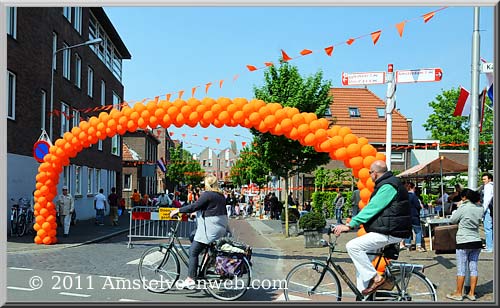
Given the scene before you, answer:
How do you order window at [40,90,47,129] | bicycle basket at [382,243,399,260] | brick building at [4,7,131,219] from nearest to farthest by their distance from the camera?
bicycle basket at [382,243,399,260], brick building at [4,7,131,219], window at [40,90,47,129]

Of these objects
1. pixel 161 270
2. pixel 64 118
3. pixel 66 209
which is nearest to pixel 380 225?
pixel 161 270

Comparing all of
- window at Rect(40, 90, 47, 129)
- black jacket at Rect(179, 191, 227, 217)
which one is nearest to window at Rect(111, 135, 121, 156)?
window at Rect(40, 90, 47, 129)

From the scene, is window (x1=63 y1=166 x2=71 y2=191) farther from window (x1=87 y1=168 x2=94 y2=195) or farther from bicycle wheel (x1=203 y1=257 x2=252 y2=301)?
bicycle wheel (x1=203 y1=257 x2=252 y2=301)

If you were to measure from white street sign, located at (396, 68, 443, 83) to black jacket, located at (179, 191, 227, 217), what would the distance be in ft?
18.8

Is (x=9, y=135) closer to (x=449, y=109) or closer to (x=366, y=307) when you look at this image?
(x=366, y=307)

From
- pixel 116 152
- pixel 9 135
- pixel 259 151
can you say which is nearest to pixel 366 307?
pixel 259 151

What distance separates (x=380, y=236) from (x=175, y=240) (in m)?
3.44

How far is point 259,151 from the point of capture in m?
19.3

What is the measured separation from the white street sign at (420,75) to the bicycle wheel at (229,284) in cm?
602

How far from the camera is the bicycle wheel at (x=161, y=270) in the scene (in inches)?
324

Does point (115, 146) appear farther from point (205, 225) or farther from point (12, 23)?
point (205, 225)

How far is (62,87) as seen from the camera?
24.2 m

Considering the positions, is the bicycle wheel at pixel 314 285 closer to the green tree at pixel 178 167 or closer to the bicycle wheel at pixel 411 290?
the bicycle wheel at pixel 411 290

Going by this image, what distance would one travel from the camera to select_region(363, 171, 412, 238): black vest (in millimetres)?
6484
